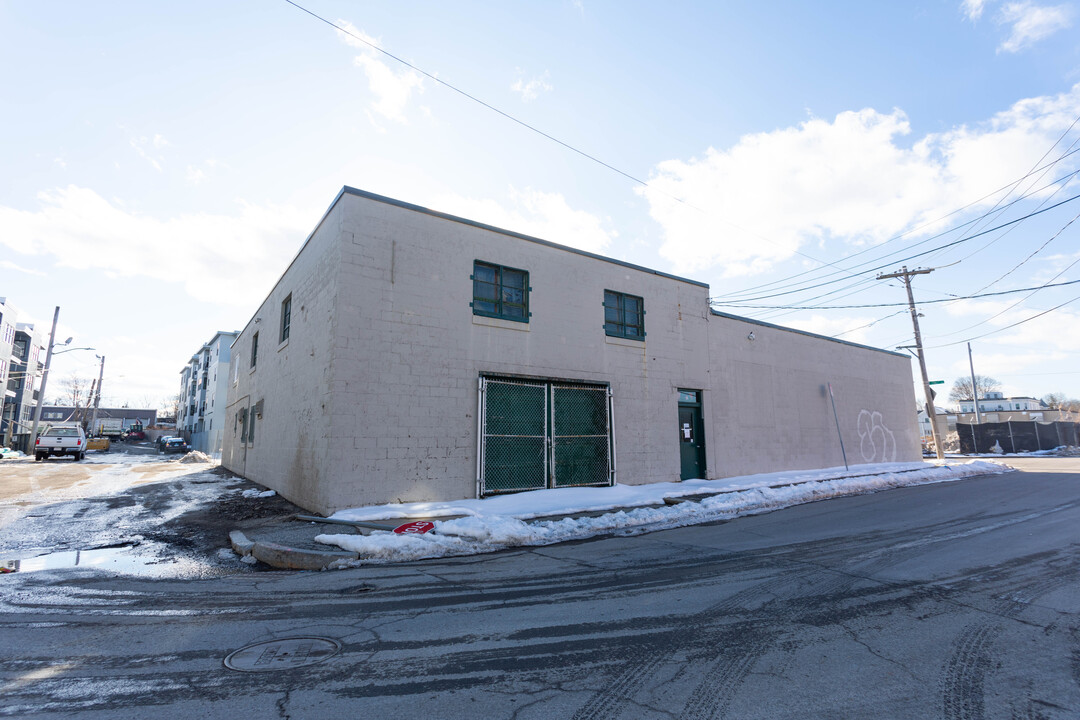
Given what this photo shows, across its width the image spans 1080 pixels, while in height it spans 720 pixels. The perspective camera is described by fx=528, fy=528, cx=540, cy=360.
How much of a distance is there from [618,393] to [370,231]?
731cm

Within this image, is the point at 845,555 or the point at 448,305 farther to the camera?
the point at 448,305

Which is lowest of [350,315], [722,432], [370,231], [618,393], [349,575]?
[349,575]

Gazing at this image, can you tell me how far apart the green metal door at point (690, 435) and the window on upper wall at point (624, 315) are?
241cm

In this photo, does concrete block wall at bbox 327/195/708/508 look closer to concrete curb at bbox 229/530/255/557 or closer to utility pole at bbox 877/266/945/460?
concrete curb at bbox 229/530/255/557

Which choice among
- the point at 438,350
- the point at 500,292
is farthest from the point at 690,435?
the point at 438,350

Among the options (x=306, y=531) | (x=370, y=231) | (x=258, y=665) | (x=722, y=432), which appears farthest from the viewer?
(x=722, y=432)

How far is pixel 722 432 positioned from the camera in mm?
16344

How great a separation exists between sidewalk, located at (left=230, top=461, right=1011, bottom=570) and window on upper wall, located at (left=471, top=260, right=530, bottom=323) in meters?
4.13

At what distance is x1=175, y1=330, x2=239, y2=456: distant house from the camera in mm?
48188

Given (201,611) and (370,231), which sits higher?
(370,231)

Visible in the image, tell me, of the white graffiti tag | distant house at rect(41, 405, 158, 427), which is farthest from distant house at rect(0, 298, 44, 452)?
the white graffiti tag

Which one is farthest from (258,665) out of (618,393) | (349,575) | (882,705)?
(618,393)

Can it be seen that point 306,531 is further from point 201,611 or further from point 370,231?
point 370,231

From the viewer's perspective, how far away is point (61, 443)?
2969 centimetres
